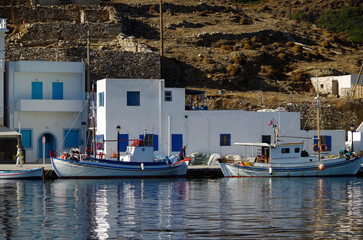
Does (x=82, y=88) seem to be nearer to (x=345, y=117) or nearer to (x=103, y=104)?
(x=103, y=104)

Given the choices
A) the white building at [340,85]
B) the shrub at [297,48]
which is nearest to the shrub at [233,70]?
the white building at [340,85]

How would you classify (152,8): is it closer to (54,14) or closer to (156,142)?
(54,14)

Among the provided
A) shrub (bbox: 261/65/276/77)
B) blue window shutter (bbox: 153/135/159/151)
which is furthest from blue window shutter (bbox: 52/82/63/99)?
shrub (bbox: 261/65/276/77)

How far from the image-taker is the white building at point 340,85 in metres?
66.6

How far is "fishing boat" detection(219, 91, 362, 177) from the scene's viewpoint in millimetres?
45094

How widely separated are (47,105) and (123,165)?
10.9m

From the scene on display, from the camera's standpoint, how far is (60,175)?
43.6m

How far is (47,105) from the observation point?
5228cm

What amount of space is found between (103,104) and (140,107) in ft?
8.17

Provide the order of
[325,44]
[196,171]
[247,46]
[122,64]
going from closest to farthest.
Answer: [196,171] < [122,64] < [247,46] < [325,44]

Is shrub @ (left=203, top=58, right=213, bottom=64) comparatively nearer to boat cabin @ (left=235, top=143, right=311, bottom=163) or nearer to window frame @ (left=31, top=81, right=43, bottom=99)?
window frame @ (left=31, top=81, right=43, bottom=99)

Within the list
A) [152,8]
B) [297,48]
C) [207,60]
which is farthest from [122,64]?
[152,8]

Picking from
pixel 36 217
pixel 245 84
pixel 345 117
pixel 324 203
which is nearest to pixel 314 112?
pixel 345 117

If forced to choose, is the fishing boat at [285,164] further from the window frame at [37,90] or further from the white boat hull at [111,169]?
Answer: the window frame at [37,90]
